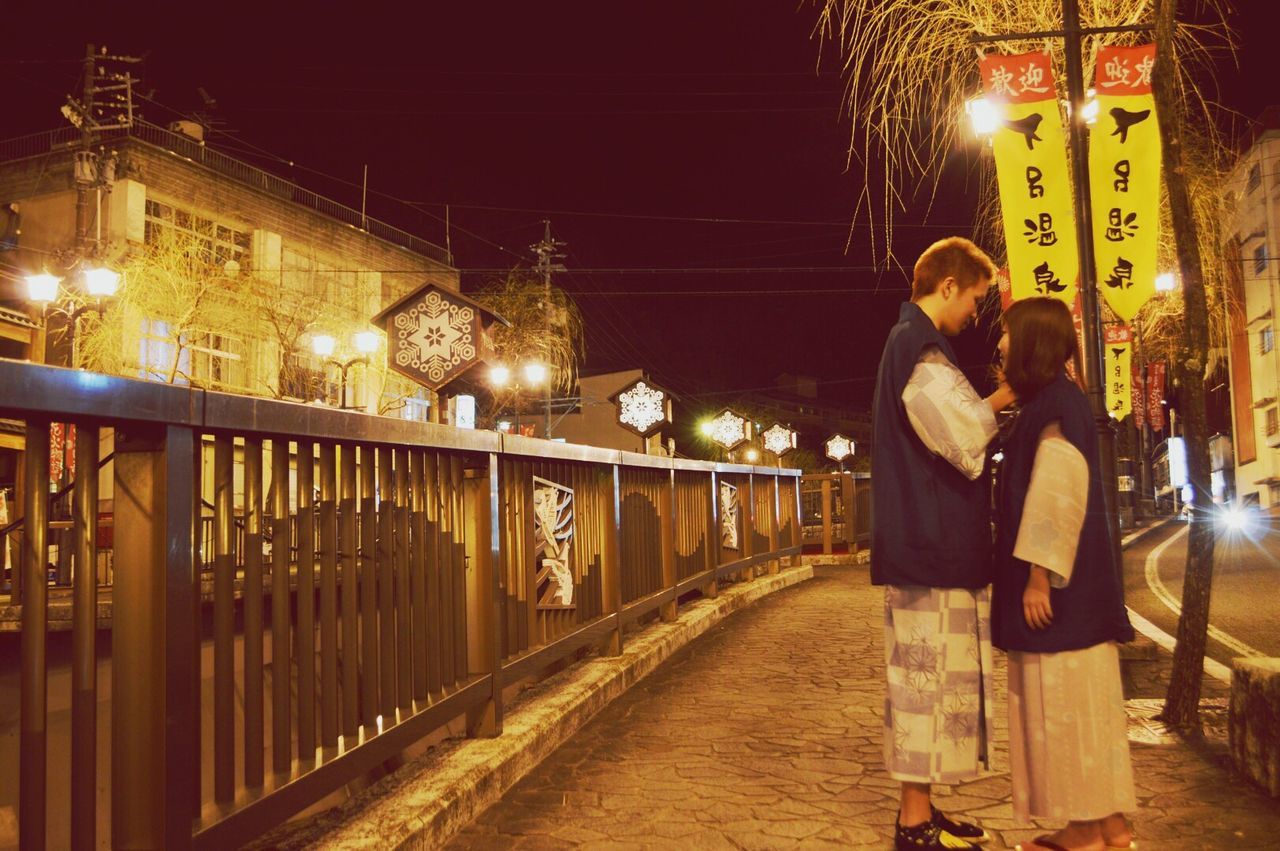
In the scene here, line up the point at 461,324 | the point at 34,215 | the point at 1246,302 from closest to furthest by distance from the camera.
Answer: the point at 461,324 < the point at 34,215 < the point at 1246,302

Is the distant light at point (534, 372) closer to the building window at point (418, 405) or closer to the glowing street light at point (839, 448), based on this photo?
the building window at point (418, 405)

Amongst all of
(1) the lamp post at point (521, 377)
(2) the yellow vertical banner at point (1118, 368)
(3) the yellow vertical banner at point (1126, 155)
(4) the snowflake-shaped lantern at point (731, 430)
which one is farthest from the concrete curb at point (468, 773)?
(1) the lamp post at point (521, 377)

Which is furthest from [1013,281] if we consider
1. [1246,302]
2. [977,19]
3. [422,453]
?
[1246,302]

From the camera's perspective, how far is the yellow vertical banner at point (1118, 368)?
16.4 meters

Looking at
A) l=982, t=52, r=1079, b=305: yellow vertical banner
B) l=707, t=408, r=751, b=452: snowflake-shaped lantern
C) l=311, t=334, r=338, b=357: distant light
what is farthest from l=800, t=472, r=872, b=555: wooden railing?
l=311, t=334, r=338, b=357: distant light

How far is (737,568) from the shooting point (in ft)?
39.3

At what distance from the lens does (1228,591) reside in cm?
1169

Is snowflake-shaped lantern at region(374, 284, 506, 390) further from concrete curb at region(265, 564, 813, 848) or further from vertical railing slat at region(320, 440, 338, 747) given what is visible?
vertical railing slat at region(320, 440, 338, 747)

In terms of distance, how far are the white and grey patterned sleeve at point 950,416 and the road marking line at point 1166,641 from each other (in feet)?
9.17

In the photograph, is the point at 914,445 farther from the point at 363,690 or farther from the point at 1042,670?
the point at 363,690

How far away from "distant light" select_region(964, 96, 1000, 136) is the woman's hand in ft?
17.4

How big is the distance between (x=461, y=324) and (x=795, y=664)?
561cm

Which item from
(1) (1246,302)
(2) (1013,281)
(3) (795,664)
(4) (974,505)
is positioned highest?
(1) (1246,302)

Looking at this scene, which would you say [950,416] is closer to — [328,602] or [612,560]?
[328,602]
